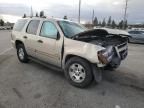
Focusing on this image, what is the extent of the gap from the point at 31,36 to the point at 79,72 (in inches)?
96.7

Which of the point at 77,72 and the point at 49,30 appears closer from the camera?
the point at 77,72

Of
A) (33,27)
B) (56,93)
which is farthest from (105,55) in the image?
(33,27)

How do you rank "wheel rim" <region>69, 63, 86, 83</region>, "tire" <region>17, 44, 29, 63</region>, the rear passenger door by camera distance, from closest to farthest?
"wheel rim" <region>69, 63, 86, 83</region>, the rear passenger door, "tire" <region>17, 44, 29, 63</region>

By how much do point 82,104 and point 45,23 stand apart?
298 centimetres

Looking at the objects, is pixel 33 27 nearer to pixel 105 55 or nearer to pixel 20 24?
pixel 20 24

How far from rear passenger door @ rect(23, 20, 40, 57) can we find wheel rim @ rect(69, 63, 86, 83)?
6.11 ft

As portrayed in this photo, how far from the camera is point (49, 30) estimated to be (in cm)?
518

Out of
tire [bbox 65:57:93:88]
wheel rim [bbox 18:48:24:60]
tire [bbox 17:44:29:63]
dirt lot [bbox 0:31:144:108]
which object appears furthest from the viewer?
wheel rim [bbox 18:48:24:60]

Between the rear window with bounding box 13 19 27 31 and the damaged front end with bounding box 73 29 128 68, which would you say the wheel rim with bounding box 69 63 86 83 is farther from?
the rear window with bounding box 13 19 27 31

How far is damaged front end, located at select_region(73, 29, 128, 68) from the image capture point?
12.9 feet

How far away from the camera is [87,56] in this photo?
402 centimetres

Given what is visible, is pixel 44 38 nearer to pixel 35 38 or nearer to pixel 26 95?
pixel 35 38

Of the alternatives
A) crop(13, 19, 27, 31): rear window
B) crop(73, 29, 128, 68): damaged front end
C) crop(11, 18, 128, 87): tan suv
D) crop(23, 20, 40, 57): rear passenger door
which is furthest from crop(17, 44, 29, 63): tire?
crop(73, 29, 128, 68): damaged front end

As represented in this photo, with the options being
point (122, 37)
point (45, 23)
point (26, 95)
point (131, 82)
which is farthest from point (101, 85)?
point (45, 23)
